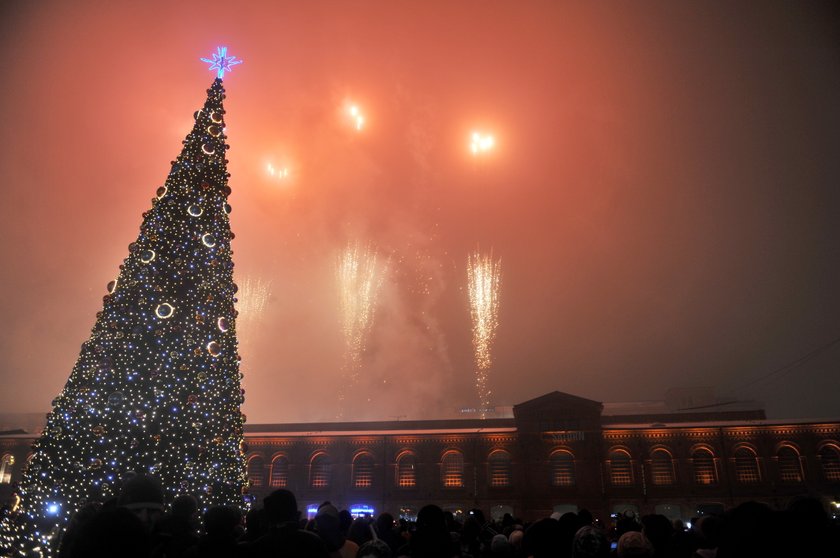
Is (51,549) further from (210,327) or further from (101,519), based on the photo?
(101,519)

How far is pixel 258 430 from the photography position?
5012 centimetres

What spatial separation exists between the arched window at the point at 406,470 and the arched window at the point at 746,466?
2372 cm

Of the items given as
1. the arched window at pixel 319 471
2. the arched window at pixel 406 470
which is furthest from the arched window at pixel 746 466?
the arched window at pixel 319 471

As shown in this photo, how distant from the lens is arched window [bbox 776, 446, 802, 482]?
3850 centimetres

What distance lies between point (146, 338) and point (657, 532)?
12.4 m

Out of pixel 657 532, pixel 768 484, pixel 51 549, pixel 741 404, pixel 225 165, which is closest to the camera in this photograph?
pixel 657 532

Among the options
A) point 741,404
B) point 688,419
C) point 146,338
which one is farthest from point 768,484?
point 146,338

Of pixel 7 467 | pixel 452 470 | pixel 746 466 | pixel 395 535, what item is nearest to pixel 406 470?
pixel 452 470

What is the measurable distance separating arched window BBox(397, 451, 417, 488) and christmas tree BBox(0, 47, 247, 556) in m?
28.4

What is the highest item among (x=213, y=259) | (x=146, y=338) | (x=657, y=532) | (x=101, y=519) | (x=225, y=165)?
(x=225, y=165)

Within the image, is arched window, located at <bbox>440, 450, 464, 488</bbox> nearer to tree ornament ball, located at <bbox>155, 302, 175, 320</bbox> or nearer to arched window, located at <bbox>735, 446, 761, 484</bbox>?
arched window, located at <bbox>735, 446, 761, 484</bbox>

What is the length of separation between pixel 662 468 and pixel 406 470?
19226 millimetres

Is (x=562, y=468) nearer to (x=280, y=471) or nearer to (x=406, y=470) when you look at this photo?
(x=406, y=470)

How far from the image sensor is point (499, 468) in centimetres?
4091
